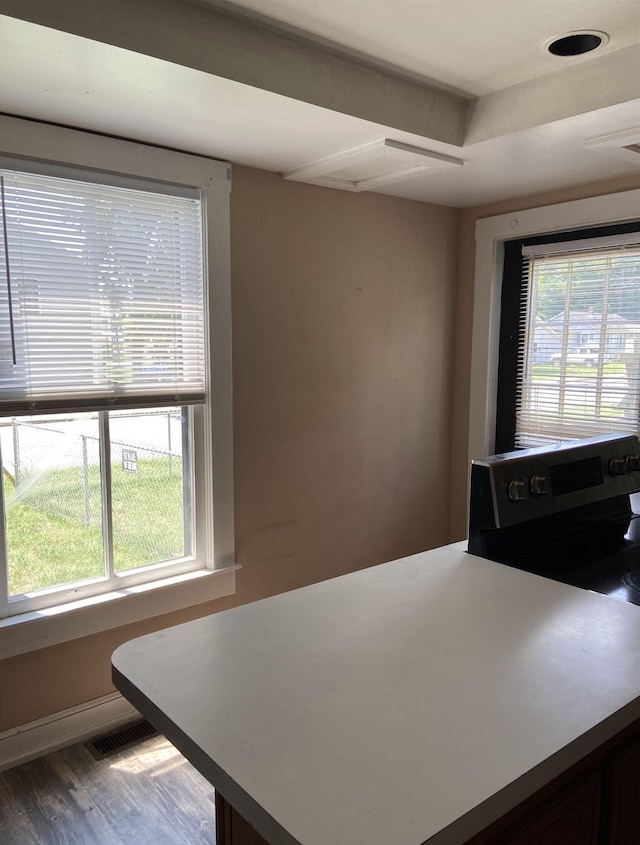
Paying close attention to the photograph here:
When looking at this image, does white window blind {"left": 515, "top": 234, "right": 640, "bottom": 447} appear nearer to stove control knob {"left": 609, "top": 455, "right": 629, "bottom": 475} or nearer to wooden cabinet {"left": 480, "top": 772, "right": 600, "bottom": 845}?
stove control knob {"left": 609, "top": 455, "right": 629, "bottom": 475}

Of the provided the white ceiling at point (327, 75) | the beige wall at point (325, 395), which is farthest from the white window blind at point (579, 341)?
the white ceiling at point (327, 75)

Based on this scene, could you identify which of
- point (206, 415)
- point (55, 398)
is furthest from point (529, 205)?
point (55, 398)

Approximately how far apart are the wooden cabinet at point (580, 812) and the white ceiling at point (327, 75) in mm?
1544

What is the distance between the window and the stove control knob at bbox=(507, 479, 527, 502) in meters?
1.46

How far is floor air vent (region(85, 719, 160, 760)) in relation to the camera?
7.16ft

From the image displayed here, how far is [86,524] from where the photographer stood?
221cm

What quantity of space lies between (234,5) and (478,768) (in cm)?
164

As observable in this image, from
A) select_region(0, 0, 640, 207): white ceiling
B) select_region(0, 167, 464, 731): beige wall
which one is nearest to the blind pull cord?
select_region(0, 0, 640, 207): white ceiling

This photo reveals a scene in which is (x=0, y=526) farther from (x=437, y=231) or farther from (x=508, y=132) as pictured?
(x=437, y=231)

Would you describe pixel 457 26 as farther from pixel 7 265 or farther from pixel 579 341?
pixel 579 341

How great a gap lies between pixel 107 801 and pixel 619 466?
5.99 feet

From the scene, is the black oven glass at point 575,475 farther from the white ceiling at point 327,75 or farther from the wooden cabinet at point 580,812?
the white ceiling at point 327,75

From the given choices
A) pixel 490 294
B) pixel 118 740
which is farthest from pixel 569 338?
pixel 118 740

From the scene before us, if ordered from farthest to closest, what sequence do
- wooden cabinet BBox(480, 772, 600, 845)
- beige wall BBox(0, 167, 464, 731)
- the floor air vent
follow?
beige wall BBox(0, 167, 464, 731) < the floor air vent < wooden cabinet BBox(480, 772, 600, 845)
